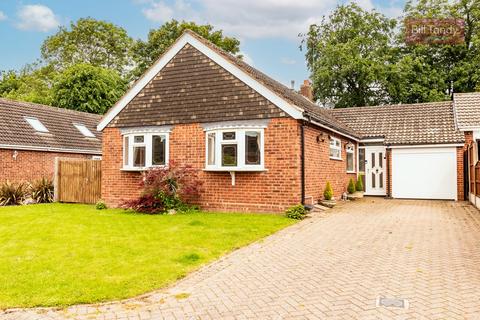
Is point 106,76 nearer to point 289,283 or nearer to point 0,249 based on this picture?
point 0,249

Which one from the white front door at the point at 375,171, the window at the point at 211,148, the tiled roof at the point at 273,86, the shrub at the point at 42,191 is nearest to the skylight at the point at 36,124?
the shrub at the point at 42,191

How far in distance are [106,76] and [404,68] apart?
2761cm

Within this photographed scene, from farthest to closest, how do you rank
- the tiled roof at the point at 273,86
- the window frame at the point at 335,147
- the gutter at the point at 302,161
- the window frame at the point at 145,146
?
the window frame at the point at 335,147
the window frame at the point at 145,146
the tiled roof at the point at 273,86
the gutter at the point at 302,161

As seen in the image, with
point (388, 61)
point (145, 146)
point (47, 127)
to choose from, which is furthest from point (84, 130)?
point (388, 61)

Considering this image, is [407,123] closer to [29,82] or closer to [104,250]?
[104,250]

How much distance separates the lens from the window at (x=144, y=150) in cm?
1560

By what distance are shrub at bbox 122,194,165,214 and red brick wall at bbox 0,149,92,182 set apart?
1009cm

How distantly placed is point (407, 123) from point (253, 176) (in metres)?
12.0

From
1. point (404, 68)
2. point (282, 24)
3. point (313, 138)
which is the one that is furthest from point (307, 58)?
point (313, 138)

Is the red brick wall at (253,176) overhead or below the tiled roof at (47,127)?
below

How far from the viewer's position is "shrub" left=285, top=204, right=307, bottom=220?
41.0 feet

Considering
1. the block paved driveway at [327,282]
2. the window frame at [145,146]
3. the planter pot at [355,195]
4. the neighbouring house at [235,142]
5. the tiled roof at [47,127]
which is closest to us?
the block paved driveway at [327,282]

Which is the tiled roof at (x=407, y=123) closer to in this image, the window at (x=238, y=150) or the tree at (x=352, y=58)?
the window at (x=238, y=150)

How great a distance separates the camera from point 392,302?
5184mm
